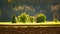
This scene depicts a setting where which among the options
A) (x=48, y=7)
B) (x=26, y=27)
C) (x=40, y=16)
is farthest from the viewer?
(x=48, y=7)

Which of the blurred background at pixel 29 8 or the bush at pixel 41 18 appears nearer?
the bush at pixel 41 18

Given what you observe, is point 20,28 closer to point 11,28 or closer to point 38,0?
point 11,28

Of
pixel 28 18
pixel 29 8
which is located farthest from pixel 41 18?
pixel 29 8

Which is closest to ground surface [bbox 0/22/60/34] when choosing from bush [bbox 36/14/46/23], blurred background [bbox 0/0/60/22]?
bush [bbox 36/14/46/23]

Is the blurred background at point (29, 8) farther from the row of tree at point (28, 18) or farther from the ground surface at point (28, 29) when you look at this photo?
the ground surface at point (28, 29)

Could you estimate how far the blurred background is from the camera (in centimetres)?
372

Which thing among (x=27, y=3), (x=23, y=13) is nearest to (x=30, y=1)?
(x=27, y=3)

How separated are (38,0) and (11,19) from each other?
83 cm

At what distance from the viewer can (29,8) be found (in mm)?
3734

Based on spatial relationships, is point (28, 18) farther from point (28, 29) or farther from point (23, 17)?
point (28, 29)

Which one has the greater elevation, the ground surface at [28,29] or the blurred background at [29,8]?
the blurred background at [29,8]

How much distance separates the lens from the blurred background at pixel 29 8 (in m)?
3.72

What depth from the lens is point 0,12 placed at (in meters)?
3.77

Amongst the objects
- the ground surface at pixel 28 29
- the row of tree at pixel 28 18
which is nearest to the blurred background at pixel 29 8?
the row of tree at pixel 28 18
